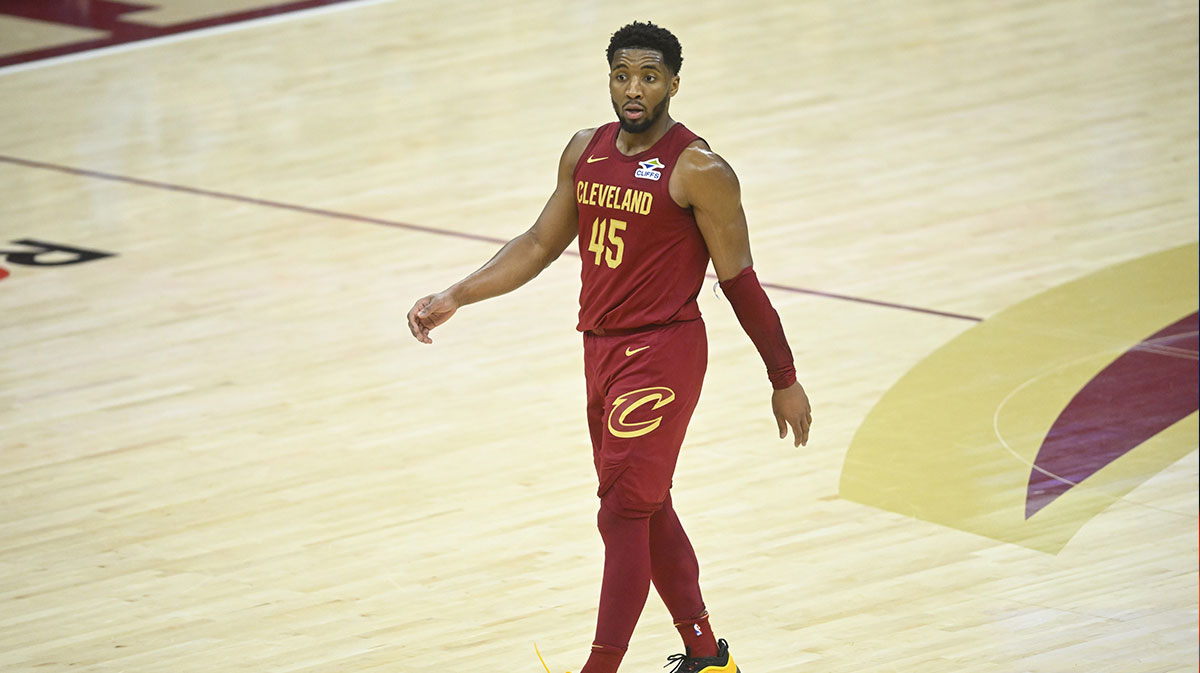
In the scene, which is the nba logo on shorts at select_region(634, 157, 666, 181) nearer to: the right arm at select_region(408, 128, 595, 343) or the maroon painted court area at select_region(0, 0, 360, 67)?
the right arm at select_region(408, 128, 595, 343)

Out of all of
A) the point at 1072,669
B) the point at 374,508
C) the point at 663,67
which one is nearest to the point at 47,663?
the point at 374,508

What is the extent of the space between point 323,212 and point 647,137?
5.27m

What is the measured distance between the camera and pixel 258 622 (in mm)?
4965

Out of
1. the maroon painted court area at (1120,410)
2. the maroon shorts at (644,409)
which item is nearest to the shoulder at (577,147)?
the maroon shorts at (644,409)

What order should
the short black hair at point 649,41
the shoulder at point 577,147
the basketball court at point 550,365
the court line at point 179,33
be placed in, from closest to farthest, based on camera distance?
the short black hair at point 649,41
the shoulder at point 577,147
the basketball court at point 550,365
the court line at point 179,33

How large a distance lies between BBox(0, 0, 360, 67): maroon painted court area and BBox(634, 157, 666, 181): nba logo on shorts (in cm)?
964

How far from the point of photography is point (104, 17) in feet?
46.4

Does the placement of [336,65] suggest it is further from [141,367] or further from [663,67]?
[663,67]

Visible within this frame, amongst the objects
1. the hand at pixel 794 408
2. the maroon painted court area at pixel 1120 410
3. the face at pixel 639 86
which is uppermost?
the face at pixel 639 86

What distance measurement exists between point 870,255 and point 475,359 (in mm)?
1981

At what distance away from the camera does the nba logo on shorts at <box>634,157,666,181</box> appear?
404 centimetres

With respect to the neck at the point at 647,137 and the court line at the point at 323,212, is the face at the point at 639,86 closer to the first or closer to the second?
the neck at the point at 647,137

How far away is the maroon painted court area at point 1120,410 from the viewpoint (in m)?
5.86

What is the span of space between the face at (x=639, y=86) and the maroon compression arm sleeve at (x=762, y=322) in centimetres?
40
